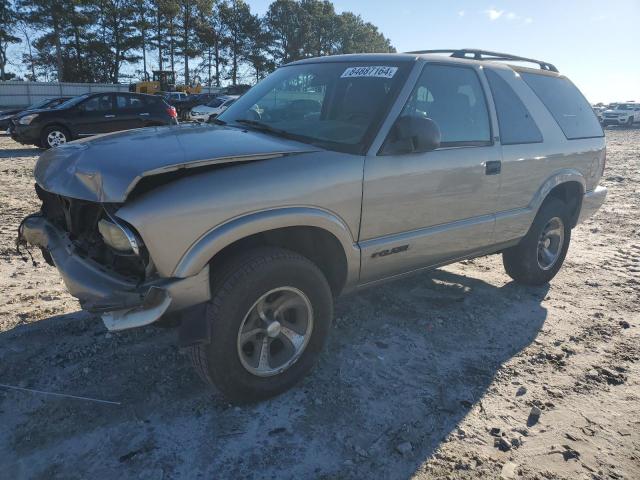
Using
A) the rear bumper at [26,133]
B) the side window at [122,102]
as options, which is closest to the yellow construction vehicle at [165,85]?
the side window at [122,102]

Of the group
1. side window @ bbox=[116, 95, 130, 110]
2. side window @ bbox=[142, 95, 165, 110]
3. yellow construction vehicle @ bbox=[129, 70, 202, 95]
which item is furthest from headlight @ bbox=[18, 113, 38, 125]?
yellow construction vehicle @ bbox=[129, 70, 202, 95]

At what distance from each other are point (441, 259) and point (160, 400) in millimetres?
2193

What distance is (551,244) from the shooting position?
4984 mm

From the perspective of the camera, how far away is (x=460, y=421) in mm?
2861

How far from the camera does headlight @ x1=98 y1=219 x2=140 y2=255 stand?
239 cm

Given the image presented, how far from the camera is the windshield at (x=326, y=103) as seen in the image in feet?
10.6

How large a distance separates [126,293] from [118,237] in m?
0.29

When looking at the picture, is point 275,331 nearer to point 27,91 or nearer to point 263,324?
point 263,324

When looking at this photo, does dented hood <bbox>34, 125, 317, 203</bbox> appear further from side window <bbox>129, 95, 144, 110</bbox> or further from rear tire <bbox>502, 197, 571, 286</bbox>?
side window <bbox>129, 95, 144, 110</bbox>

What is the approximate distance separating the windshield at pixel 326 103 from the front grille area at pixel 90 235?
128 centimetres

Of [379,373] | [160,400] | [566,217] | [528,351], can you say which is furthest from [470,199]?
[160,400]

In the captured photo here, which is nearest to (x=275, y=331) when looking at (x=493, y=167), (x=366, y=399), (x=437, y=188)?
(x=366, y=399)

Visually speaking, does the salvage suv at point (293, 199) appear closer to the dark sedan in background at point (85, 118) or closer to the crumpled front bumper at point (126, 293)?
the crumpled front bumper at point (126, 293)

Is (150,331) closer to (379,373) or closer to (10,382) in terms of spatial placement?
(10,382)
